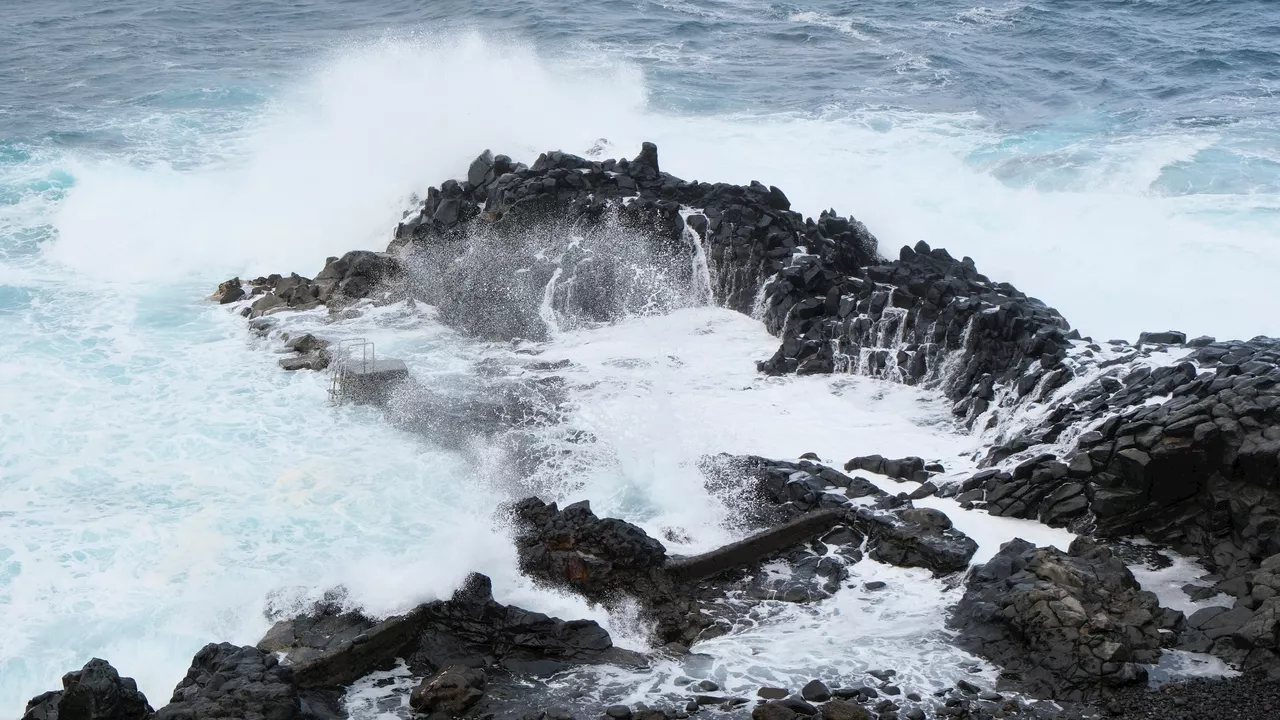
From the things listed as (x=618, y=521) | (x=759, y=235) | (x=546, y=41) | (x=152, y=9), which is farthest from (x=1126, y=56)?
(x=152, y=9)

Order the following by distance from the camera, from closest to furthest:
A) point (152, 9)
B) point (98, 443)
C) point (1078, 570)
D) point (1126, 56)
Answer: point (1078, 570) < point (98, 443) < point (1126, 56) < point (152, 9)

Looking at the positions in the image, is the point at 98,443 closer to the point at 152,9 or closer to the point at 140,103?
the point at 140,103

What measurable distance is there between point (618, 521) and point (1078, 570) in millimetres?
4367

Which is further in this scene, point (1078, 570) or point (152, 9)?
point (152, 9)

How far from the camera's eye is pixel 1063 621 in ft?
33.6

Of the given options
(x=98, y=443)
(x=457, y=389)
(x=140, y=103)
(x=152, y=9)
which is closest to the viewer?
(x=98, y=443)

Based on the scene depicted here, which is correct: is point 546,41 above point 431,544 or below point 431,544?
above

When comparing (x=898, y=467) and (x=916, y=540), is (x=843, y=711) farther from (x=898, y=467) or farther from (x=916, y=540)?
(x=898, y=467)

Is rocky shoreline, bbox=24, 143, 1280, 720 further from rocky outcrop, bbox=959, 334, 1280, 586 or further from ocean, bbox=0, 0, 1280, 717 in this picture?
ocean, bbox=0, 0, 1280, 717

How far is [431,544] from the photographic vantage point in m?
12.6

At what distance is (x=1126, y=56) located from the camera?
111ft

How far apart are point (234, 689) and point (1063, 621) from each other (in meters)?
6.87

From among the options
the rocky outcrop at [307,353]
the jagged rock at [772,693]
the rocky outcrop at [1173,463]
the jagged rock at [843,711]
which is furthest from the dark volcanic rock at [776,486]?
the rocky outcrop at [307,353]

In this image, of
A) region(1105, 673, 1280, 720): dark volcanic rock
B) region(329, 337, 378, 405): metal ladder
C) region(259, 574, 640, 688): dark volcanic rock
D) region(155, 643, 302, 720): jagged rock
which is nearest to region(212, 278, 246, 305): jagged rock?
region(329, 337, 378, 405): metal ladder
